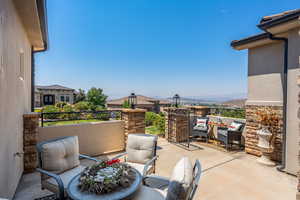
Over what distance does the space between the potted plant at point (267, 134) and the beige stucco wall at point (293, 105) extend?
1.30ft

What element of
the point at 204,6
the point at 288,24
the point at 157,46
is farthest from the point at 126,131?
the point at 157,46

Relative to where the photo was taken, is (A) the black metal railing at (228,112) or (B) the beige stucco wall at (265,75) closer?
(B) the beige stucco wall at (265,75)

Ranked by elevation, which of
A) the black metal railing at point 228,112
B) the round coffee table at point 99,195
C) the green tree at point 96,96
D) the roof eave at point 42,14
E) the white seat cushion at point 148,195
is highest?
the roof eave at point 42,14

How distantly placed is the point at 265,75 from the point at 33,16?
584cm

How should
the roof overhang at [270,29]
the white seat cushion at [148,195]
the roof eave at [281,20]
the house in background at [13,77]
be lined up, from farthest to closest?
the roof overhang at [270,29], the roof eave at [281,20], the house in background at [13,77], the white seat cushion at [148,195]

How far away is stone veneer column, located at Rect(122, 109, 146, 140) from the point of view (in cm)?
470

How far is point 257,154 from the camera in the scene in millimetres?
4383

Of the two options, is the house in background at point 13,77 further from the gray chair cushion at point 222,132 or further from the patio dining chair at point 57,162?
the gray chair cushion at point 222,132

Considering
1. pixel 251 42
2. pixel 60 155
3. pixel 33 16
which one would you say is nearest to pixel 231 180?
pixel 60 155

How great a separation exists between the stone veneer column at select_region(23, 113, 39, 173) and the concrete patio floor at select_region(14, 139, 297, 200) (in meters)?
0.24

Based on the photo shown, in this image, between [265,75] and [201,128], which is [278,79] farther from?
[201,128]

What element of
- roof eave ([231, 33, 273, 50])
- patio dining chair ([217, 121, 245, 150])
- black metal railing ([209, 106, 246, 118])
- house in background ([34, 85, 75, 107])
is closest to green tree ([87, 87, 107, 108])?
house in background ([34, 85, 75, 107])

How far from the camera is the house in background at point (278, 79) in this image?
336 centimetres

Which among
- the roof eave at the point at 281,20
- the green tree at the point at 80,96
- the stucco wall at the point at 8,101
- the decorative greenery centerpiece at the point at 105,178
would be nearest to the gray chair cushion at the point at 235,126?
the roof eave at the point at 281,20
